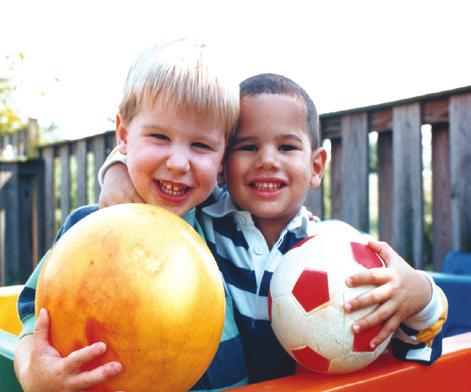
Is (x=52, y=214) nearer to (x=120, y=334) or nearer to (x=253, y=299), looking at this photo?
(x=253, y=299)

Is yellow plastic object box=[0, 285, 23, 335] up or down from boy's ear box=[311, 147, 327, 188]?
down

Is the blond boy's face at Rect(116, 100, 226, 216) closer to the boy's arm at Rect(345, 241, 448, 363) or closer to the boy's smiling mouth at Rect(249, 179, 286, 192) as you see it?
the boy's smiling mouth at Rect(249, 179, 286, 192)

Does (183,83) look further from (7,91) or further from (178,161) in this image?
(7,91)

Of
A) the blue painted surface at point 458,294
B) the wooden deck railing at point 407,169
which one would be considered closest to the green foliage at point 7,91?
the wooden deck railing at point 407,169

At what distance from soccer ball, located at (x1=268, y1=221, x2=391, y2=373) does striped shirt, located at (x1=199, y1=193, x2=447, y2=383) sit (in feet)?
0.82

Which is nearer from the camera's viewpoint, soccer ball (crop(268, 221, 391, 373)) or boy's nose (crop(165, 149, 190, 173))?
soccer ball (crop(268, 221, 391, 373))

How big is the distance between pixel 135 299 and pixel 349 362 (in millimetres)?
579

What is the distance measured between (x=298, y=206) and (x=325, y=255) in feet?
1.97

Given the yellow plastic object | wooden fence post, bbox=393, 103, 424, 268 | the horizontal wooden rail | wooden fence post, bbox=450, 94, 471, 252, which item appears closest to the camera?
the horizontal wooden rail

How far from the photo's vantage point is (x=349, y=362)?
4.61 feet

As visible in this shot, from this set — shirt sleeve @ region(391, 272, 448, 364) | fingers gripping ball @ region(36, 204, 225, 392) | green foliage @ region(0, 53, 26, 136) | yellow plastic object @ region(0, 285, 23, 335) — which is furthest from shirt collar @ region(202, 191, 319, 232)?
green foliage @ region(0, 53, 26, 136)

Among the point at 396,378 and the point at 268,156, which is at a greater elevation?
the point at 268,156

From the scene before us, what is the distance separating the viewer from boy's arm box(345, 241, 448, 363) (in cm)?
139

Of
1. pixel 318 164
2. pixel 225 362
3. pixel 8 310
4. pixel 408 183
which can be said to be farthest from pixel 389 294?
pixel 408 183
